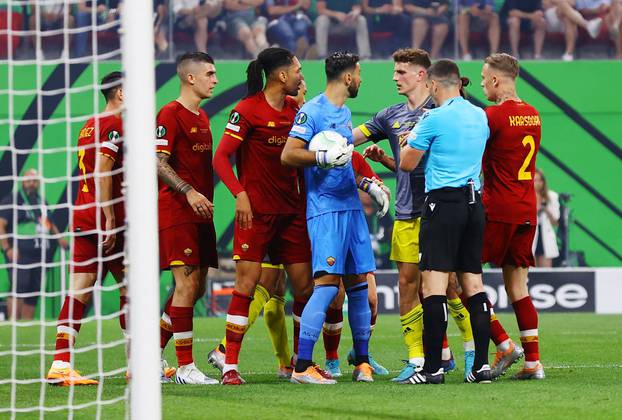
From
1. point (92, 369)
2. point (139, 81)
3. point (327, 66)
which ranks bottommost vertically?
point (92, 369)

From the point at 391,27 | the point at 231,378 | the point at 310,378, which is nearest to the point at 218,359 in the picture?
the point at 231,378

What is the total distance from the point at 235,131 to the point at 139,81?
2.82m

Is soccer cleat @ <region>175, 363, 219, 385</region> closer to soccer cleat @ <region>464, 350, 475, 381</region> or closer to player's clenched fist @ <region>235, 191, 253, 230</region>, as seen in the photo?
player's clenched fist @ <region>235, 191, 253, 230</region>

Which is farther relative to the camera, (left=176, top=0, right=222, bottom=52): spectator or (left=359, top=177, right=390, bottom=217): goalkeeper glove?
(left=176, top=0, right=222, bottom=52): spectator

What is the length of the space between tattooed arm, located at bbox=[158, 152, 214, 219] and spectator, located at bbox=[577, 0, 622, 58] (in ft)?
47.4

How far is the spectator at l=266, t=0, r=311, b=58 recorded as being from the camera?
67.6 feet

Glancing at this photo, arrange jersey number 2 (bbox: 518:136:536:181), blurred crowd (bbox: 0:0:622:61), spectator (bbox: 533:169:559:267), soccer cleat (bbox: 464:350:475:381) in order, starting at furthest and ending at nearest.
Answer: blurred crowd (bbox: 0:0:622:61), spectator (bbox: 533:169:559:267), jersey number 2 (bbox: 518:136:536:181), soccer cleat (bbox: 464:350:475:381)

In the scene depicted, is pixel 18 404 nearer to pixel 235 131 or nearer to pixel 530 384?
pixel 235 131

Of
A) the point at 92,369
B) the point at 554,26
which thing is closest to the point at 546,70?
the point at 554,26

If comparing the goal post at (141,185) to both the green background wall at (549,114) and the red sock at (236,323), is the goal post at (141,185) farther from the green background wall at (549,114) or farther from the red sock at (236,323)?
the green background wall at (549,114)

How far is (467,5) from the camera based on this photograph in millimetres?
20875

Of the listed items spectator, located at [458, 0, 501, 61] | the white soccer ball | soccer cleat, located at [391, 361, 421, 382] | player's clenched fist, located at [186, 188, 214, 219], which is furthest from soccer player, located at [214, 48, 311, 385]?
spectator, located at [458, 0, 501, 61]

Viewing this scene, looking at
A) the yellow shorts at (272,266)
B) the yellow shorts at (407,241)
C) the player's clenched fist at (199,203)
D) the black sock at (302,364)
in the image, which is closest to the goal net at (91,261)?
the player's clenched fist at (199,203)

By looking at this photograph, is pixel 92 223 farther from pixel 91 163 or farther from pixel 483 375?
pixel 483 375
